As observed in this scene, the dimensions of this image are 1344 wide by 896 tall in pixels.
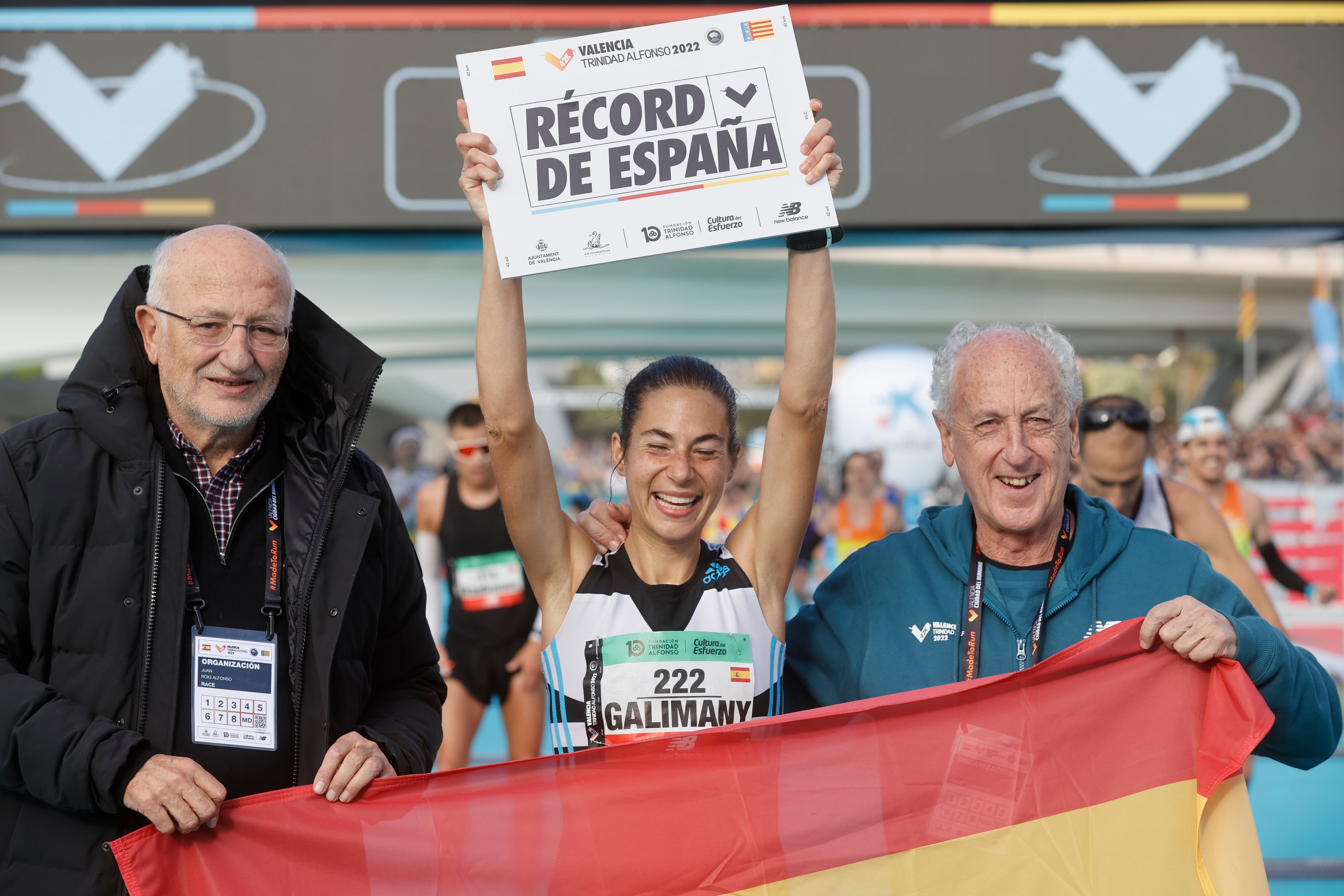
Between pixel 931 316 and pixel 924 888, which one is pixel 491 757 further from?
pixel 931 316

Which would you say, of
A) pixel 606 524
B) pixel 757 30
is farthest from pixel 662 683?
pixel 757 30

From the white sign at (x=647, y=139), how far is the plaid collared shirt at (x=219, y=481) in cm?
65

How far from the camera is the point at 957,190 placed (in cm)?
491

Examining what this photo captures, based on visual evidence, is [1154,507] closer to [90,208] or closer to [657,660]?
[657,660]

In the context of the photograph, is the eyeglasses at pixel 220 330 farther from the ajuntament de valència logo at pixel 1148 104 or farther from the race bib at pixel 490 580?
the ajuntament de valència logo at pixel 1148 104

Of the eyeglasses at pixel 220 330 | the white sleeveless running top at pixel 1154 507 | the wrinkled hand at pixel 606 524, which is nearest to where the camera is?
the eyeglasses at pixel 220 330

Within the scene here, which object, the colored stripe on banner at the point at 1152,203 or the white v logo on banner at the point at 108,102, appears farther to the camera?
the colored stripe on banner at the point at 1152,203

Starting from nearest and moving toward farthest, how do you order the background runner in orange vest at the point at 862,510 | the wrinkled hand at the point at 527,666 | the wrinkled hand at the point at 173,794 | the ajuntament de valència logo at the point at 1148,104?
the wrinkled hand at the point at 173,794, the ajuntament de valència logo at the point at 1148,104, the wrinkled hand at the point at 527,666, the background runner in orange vest at the point at 862,510

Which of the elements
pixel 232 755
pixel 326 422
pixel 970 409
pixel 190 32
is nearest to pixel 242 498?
pixel 326 422

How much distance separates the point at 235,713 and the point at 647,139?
4.17ft

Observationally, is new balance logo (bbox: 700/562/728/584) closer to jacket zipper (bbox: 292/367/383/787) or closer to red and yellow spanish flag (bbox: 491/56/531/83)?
jacket zipper (bbox: 292/367/383/787)

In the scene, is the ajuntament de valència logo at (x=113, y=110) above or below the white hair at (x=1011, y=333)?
above

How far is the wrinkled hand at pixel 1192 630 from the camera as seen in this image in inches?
72.3

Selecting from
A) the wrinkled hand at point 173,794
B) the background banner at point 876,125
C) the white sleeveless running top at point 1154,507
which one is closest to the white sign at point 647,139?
the wrinkled hand at point 173,794
